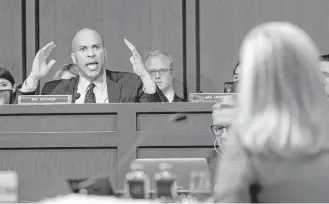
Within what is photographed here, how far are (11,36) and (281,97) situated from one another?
5.31 metres

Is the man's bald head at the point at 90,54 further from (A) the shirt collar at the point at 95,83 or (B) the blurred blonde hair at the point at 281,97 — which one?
(B) the blurred blonde hair at the point at 281,97

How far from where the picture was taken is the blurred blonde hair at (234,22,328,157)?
1301 millimetres

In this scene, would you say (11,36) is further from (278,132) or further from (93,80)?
(278,132)

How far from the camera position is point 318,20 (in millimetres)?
6176

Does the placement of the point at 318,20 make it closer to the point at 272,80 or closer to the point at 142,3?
the point at 142,3

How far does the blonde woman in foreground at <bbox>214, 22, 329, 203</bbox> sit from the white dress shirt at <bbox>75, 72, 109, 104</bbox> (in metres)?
3.18

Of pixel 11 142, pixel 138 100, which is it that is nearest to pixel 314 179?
pixel 11 142

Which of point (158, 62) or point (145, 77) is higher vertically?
point (158, 62)

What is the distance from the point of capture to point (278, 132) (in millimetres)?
1299

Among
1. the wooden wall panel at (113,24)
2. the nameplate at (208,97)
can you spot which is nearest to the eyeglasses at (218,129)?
the nameplate at (208,97)

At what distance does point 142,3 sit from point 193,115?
324 centimetres

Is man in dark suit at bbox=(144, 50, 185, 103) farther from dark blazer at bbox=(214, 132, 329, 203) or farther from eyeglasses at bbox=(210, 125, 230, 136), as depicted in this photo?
dark blazer at bbox=(214, 132, 329, 203)

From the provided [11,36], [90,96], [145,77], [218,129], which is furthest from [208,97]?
[11,36]

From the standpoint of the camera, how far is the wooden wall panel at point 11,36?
621cm
